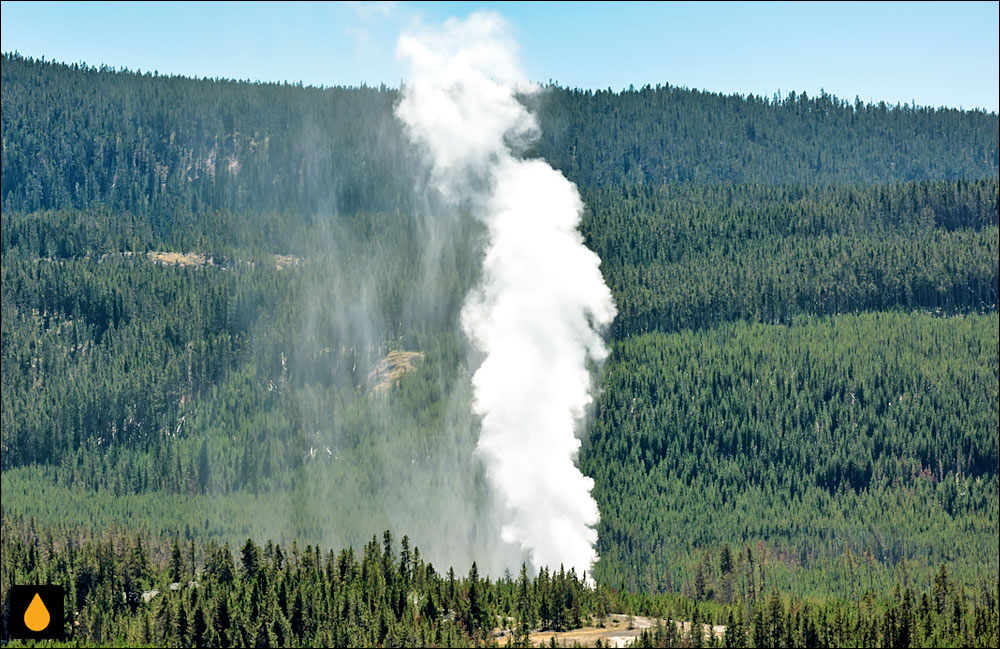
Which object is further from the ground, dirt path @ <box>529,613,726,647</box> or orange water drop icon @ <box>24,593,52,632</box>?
dirt path @ <box>529,613,726,647</box>

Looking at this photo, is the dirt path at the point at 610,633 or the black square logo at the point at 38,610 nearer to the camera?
the black square logo at the point at 38,610

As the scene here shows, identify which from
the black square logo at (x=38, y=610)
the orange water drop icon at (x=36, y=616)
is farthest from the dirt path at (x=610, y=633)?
the orange water drop icon at (x=36, y=616)

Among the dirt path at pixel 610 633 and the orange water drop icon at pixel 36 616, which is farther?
the dirt path at pixel 610 633

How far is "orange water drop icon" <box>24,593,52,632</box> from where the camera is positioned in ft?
154

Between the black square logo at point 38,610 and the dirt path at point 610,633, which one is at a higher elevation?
the dirt path at point 610,633

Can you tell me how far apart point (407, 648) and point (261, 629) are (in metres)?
14.9

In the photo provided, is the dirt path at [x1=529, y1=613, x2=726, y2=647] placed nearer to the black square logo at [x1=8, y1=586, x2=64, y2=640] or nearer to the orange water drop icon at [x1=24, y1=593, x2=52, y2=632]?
the black square logo at [x1=8, y1=586, x2=64, y2=640]

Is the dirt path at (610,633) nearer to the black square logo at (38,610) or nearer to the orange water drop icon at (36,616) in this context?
the black square logo at (38,610)

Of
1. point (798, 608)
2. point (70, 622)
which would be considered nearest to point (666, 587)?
point (798, 608)

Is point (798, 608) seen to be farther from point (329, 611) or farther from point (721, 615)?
point (329, 611)

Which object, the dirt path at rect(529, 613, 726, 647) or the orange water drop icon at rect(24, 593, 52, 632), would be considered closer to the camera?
the orange water drop icon at rect(24, 593, 52, 632)

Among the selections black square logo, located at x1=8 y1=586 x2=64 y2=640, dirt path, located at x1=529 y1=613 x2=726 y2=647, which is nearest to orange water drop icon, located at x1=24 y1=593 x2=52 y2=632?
black square logo, located at x1=8 y1=586 x2=64 y2=640

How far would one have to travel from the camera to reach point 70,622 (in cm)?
16200

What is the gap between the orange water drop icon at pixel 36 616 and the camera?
46.9 meters
